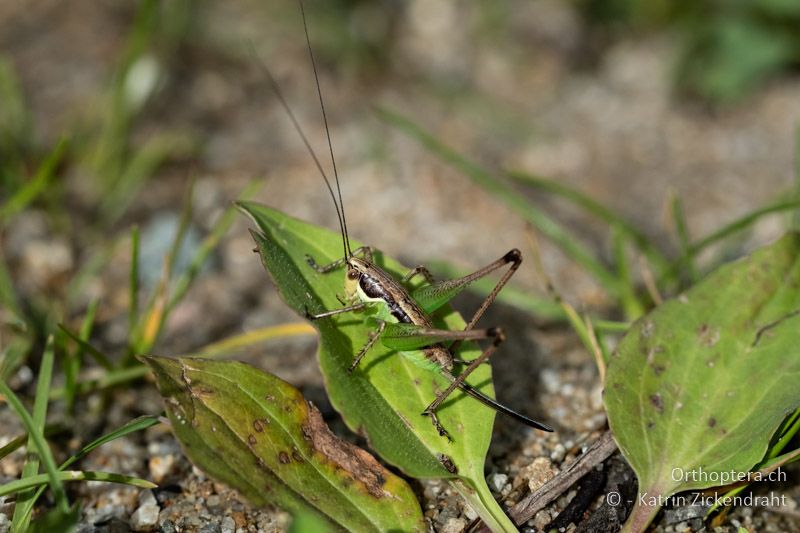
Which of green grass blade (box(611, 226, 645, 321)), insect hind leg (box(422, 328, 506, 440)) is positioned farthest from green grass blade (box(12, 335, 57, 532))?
green grass blade (box(611, 226, 645, 321))

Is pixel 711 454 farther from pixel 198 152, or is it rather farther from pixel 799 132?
pixel 198 152

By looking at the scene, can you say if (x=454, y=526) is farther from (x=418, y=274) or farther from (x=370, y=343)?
(x=418, y=274)

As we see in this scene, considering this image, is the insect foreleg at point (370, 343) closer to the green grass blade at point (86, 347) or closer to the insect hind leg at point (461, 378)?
the insect hind leg at point (461, 378)

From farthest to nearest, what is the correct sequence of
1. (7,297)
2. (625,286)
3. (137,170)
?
(137,170)
(625,286)
(7,297)

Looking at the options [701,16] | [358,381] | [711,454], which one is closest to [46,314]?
[358,381]

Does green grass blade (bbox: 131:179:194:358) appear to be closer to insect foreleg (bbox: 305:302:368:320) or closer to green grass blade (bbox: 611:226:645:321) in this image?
insect foreleg (bbox: 305:302:368:320)

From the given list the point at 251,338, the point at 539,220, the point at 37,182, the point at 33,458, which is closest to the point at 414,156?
the point at 539,220
